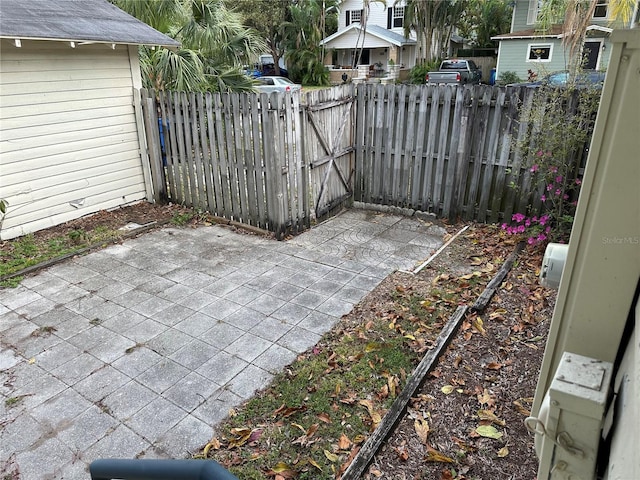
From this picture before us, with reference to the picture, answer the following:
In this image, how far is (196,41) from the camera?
876 cm

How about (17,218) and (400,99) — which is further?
(400,99)

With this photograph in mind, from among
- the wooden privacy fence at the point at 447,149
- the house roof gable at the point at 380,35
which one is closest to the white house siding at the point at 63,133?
the wooden privacy fence at the point at 447,149

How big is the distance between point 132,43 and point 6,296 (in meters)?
3.91

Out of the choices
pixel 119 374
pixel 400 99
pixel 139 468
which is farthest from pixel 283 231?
pixel 139 468

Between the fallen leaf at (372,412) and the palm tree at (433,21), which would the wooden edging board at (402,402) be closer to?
the fallen leaf at (372,412)

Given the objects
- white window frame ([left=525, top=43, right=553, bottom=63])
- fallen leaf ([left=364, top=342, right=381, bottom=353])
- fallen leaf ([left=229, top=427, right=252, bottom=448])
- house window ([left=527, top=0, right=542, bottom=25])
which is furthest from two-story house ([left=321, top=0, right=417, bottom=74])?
fallen leaf ([left=229, top=427, right=252, bottom=448])

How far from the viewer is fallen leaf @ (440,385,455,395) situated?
312cm

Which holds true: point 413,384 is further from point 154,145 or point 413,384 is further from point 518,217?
point 154,145

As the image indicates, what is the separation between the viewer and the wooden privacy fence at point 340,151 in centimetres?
569

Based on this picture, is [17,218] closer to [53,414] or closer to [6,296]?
[6,296]

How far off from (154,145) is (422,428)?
6.00 m

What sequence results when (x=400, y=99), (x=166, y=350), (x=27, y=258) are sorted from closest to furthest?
(x=166, y=350) → (x=27, y=258) → (x=400, y=99)

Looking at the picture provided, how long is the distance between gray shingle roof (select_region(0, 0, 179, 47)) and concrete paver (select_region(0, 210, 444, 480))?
275 cm

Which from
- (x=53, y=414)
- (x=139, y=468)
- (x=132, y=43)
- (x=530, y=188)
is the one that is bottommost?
(x=53, y=414)
